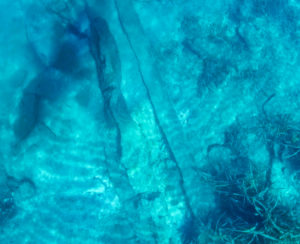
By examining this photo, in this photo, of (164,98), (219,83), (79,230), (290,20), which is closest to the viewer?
(79,230)

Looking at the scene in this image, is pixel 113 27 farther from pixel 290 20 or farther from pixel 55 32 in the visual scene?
pixel 290 20

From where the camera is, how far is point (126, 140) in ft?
12.8

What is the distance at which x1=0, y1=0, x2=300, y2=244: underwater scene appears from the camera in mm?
3883

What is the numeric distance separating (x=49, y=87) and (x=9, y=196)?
6.28 feet

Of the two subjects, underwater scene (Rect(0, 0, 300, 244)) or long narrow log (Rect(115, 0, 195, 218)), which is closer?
underwater scene (Rect(0, 0, 300, 244))

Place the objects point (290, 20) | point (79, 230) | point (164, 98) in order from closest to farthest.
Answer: point (79, 230) < point (164, 98) < point (290, 20)

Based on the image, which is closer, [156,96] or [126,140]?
[126,140]

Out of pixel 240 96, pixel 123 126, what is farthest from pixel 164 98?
pixel 240 96

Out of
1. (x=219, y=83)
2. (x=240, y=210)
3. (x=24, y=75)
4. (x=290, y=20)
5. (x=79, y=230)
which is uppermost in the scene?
(x=24, y=75)

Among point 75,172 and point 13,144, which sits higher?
point 13,144

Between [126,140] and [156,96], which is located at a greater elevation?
[156,96]

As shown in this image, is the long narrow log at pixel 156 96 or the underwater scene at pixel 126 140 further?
the long narrow log at pixel 156 96

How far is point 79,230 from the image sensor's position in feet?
12.8

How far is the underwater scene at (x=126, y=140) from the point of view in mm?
3883
